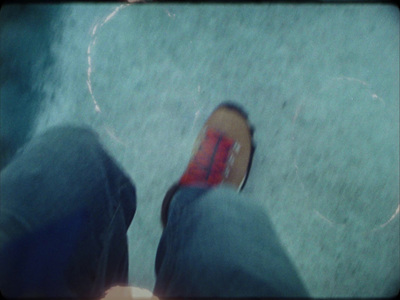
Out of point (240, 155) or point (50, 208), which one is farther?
point (240, 155)

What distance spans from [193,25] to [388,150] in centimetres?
78

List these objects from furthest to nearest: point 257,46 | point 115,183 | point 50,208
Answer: point 257,46
point 115,183
point 50,208

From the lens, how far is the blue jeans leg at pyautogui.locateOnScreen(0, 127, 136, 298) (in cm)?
56

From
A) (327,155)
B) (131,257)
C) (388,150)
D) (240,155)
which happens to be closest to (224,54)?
(240,155)

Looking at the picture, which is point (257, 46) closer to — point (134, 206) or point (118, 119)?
point (118, 119)

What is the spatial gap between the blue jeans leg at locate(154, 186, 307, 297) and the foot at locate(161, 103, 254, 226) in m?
→ 0.13

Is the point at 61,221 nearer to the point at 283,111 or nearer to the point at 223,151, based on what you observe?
the point at 223,151

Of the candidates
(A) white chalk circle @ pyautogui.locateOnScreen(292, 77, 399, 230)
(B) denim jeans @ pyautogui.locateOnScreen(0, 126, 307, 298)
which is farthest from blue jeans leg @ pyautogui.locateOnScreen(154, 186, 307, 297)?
(A) white chalk circle @ pyautogui.locateOnScreen(292, 77, 399, 230)

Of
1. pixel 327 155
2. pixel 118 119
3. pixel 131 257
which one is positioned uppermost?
pixel 327 155

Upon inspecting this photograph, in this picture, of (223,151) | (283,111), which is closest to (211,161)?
(223,151)

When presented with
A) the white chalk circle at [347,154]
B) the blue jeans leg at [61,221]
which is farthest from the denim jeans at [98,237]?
the white chalk circle at [347,154]

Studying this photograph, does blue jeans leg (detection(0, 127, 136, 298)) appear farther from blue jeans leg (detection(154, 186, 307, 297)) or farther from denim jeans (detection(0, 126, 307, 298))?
blue jeans leg (detection(154, 186, 307, 297))

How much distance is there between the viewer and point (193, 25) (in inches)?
38.5

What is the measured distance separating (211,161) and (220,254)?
0.41 metres
